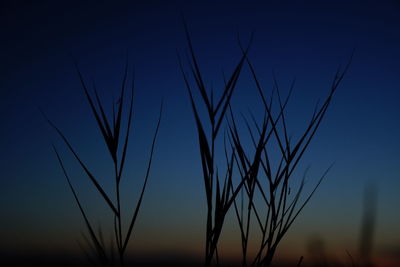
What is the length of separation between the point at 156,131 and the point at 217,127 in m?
0.14

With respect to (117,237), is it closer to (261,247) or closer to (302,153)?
(261,247)

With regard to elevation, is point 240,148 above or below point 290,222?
above

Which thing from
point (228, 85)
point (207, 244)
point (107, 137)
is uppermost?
point (228, 85)

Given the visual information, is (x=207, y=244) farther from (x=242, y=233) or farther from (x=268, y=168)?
(x=268, y=168)

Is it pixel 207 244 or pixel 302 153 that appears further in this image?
pixel 302 153

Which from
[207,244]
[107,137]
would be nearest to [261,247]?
[207,244]

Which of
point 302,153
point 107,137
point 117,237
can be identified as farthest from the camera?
point 302,153

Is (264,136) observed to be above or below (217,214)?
above

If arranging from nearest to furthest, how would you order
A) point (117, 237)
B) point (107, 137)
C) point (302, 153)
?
point (117, 237)
point (107, 137)
point (302, 153)

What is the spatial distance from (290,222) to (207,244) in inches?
12.1

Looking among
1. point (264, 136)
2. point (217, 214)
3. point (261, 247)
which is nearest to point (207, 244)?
point (217, 214)

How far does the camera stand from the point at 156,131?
3.03ft

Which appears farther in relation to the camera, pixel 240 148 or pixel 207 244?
pixel 240 148

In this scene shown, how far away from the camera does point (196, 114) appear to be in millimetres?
868
